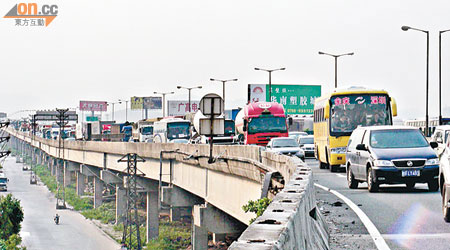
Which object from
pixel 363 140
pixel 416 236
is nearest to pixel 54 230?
pixel 363 140

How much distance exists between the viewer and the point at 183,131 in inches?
2591

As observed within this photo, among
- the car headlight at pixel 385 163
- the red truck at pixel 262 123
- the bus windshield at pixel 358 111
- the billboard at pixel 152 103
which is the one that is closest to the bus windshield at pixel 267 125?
Answer: the red truck at pixel 262 123

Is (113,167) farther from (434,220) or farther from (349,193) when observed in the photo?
(434,220)

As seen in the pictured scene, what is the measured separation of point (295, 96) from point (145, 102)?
112 metres

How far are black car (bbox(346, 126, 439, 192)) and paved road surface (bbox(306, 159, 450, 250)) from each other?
1.14 feet

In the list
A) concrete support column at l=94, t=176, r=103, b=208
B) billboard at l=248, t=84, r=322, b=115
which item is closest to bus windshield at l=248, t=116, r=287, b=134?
billboard at l=248, t=84, r=322, b=115

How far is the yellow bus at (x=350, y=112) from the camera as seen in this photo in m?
28.3

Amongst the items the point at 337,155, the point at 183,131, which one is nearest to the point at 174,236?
the point at 183,131

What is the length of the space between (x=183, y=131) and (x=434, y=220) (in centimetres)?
5346

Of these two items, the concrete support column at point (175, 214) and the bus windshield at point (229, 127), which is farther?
the concrete support column at point (175, 214)

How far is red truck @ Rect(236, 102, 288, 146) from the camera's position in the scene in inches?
1649

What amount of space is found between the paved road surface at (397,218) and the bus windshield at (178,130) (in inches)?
1807

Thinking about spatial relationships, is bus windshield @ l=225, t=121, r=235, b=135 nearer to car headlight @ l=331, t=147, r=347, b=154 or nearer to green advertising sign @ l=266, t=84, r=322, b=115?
green advertising sign @ l=266, t=84, r=322, b=115

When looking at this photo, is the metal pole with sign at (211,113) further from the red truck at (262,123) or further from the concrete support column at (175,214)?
the concrete support column at (175,214)
